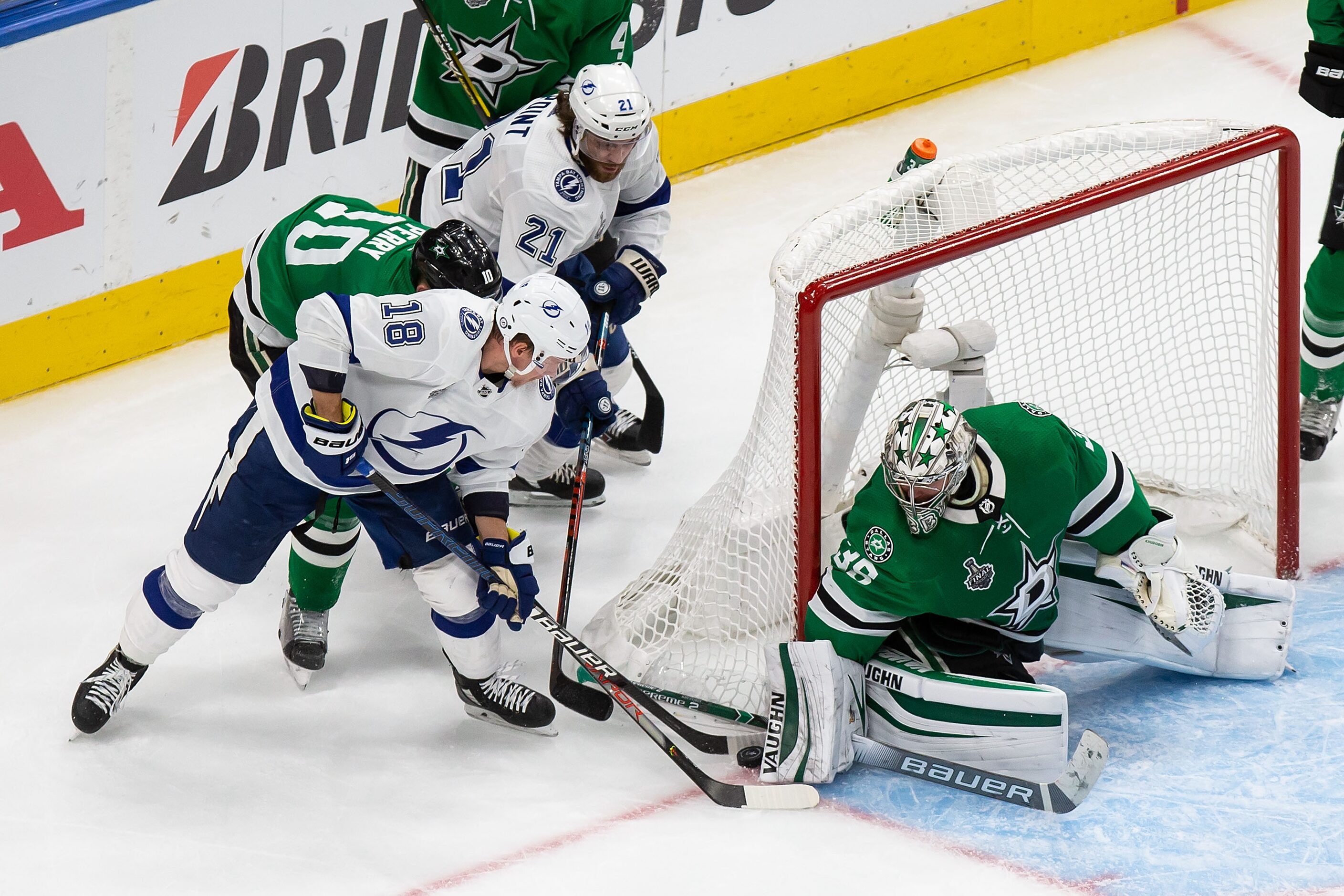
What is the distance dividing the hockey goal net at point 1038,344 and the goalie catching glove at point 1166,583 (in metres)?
0.57

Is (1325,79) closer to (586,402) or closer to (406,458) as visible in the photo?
(586,402)

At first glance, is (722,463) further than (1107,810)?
Yes

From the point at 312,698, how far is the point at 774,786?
1066 millimetres

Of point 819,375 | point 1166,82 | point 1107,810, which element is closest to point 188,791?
point 819,375

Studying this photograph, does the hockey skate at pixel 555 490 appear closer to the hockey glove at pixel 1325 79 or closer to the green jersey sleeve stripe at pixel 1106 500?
the green jersey sleeve stripe at pixel 1106 500

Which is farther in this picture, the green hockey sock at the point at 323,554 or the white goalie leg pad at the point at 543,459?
the white goalie leg pad at the point at 543,459

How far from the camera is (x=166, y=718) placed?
363cm

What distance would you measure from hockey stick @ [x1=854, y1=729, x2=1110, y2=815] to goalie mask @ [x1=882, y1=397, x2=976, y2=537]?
0.48 meters

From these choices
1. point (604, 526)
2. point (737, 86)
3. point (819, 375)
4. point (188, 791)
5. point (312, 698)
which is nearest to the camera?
point (819, 375)

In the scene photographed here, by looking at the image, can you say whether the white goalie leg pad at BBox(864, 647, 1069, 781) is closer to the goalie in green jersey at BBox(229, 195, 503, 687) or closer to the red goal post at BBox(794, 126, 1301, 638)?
the red goal post at BBox(794, 126, 1301, 638)

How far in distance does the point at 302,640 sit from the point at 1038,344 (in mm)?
1788

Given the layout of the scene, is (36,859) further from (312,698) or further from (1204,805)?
(1204,805)

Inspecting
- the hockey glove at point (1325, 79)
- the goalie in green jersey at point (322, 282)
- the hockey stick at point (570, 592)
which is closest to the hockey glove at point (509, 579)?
the hockey stick at point (570, 592)

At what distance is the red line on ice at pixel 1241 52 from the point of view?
6.04 meters
